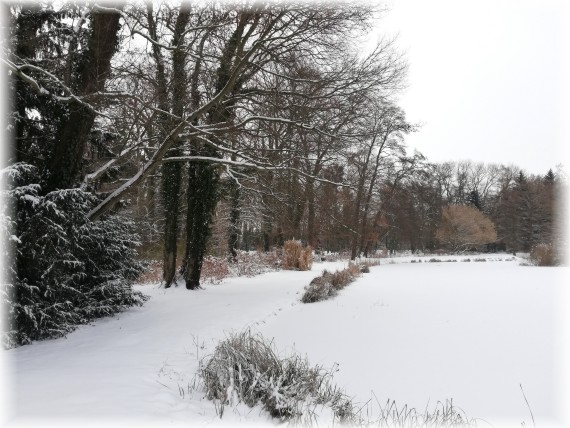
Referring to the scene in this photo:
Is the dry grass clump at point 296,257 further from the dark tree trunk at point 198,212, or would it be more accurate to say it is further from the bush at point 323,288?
the dark tree trunk at point 198,212

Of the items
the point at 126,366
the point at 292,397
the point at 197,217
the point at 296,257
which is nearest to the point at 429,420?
the point at 292,397

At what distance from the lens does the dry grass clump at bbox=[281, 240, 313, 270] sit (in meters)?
15.2

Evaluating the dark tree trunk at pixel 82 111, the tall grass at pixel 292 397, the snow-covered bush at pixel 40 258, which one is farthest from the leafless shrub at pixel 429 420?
the dark tree trunk at pixel 82 111

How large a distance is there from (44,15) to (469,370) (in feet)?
25.3

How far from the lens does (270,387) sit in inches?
117

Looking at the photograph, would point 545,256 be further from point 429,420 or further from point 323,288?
point 429,420

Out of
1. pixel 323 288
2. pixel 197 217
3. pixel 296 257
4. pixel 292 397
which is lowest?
pixel 292 397

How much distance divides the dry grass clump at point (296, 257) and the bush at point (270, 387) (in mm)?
11658

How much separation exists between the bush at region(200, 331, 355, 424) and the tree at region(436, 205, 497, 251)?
117ft

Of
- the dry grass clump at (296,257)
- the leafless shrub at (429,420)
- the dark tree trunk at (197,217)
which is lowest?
the leafless shrub at (429,420)

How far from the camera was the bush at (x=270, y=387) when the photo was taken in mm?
2812

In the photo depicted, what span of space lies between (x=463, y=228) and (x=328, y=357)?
115 feet

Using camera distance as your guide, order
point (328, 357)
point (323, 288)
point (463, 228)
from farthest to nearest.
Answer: point (463, 228) < point (323, 288) < point (328, 357)

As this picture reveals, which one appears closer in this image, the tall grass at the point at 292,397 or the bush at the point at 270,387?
the tall grass at the point at 292,397
